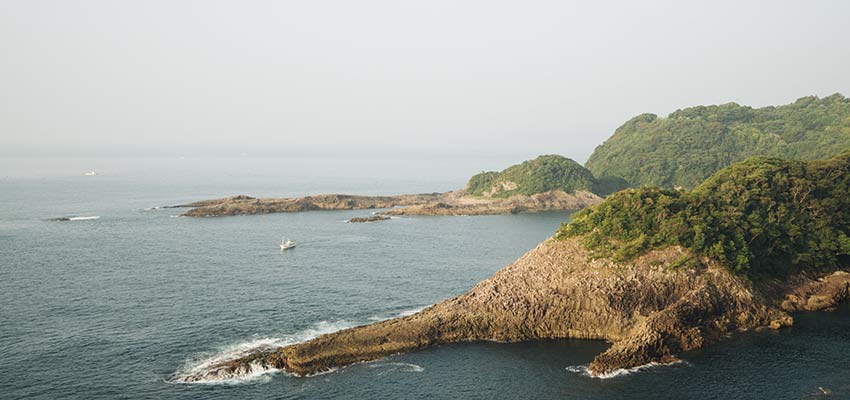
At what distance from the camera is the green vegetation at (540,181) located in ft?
542

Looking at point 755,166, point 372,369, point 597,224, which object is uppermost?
point 755,166

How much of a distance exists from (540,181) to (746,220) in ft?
321

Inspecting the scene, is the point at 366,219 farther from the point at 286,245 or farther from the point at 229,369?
the point at 229,369

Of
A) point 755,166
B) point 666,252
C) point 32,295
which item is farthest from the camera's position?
point 755,166

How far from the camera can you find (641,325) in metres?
53.1

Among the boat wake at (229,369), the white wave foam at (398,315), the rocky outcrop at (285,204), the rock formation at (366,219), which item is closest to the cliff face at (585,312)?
the boat wake at (229,369)

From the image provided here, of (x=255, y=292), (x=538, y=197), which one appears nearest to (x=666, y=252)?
(x=255, y=292)

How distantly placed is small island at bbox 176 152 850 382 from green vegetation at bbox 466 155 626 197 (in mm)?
93730

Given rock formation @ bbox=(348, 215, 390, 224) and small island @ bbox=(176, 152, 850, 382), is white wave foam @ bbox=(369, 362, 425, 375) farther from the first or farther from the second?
rock formation @ bbox=(348, 215, 390, 224)

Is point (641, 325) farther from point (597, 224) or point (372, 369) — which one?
point (372, 369)

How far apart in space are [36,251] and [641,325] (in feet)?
280

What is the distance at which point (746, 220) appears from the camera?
6794cm

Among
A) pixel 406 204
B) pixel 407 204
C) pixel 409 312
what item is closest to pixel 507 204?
pixel 407 204

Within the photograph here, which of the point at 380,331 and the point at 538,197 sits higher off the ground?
the point at 538,197
